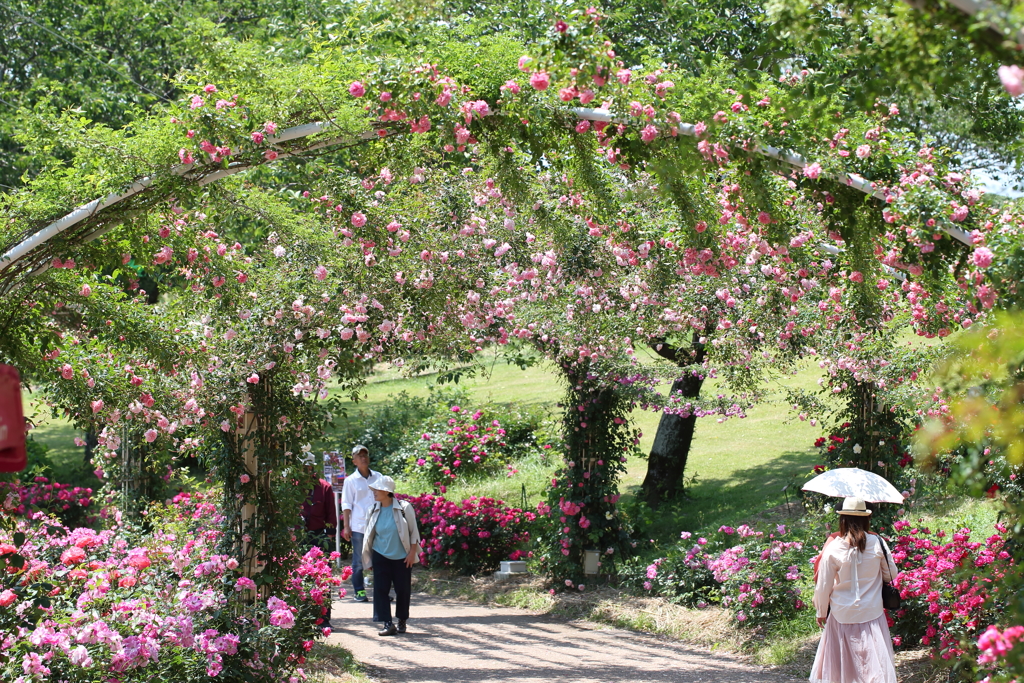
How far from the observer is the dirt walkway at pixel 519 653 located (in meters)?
7.04

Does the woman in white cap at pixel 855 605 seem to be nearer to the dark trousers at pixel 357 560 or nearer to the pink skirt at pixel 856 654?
the pink skirt at pixel 856 654

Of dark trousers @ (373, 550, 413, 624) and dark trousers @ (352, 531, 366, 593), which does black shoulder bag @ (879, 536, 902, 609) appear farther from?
dark trousers @ (352, 531, 366, 593)

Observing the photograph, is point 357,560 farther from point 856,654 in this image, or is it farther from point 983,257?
point 983,257

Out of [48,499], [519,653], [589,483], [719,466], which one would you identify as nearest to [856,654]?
[519,653]

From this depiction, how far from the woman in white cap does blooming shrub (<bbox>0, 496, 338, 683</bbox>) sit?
3161 millimetres

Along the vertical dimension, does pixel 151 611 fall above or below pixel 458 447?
above

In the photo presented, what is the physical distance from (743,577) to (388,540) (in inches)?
121

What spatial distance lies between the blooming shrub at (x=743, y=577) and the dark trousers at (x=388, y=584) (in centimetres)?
246

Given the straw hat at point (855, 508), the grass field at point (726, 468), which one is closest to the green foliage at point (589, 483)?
the grass field at point (726, 468)

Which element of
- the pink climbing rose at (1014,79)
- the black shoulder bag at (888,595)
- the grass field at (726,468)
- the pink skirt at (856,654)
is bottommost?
the grass field at (726,468)

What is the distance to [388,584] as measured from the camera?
834 cm

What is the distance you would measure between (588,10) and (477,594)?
7474mm

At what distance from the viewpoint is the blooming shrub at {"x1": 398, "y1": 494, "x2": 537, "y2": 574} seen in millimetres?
11156

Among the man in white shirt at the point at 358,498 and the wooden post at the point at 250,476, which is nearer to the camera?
the wooden post at the point at 250,476
